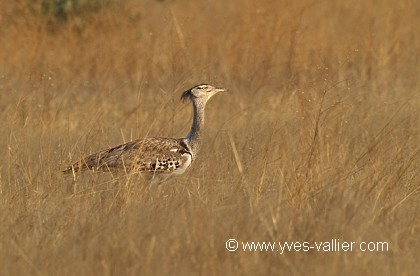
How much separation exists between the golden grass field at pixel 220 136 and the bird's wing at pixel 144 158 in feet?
0.35

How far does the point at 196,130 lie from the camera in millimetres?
6262

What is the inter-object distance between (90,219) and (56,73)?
213 inches

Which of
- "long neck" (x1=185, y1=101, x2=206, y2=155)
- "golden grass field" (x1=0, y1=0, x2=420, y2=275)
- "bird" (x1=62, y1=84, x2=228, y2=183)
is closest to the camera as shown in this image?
"golden grass field" (x1=0, y1=0, x2=420, y2=275)

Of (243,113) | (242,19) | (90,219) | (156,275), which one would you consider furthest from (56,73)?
(156,275)

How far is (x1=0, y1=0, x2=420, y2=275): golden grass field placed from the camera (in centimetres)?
402

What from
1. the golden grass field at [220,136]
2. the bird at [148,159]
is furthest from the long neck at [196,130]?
the golden grass field at [220,136]

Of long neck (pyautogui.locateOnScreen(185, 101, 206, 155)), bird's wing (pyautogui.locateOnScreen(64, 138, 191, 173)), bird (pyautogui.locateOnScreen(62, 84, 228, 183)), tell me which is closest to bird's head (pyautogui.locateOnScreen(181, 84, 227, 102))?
long neck (pyautogui.locateOnScreen(185, 101, 206, 155))

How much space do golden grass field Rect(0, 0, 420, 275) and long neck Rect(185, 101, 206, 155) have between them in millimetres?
140

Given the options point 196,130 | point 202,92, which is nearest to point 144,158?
point 196,130

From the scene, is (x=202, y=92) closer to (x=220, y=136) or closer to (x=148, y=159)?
(x=220, y=136)

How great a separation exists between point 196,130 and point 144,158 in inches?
20.9

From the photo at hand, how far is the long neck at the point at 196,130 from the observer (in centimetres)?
614

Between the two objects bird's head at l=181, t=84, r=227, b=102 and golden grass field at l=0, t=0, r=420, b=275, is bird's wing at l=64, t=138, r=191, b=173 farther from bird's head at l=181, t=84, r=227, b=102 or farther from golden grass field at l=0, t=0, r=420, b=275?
bird's head at l=181, t=84, r=227, b=102

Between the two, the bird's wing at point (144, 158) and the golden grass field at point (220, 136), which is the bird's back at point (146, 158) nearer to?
the bird's wing at point (144, 158)
